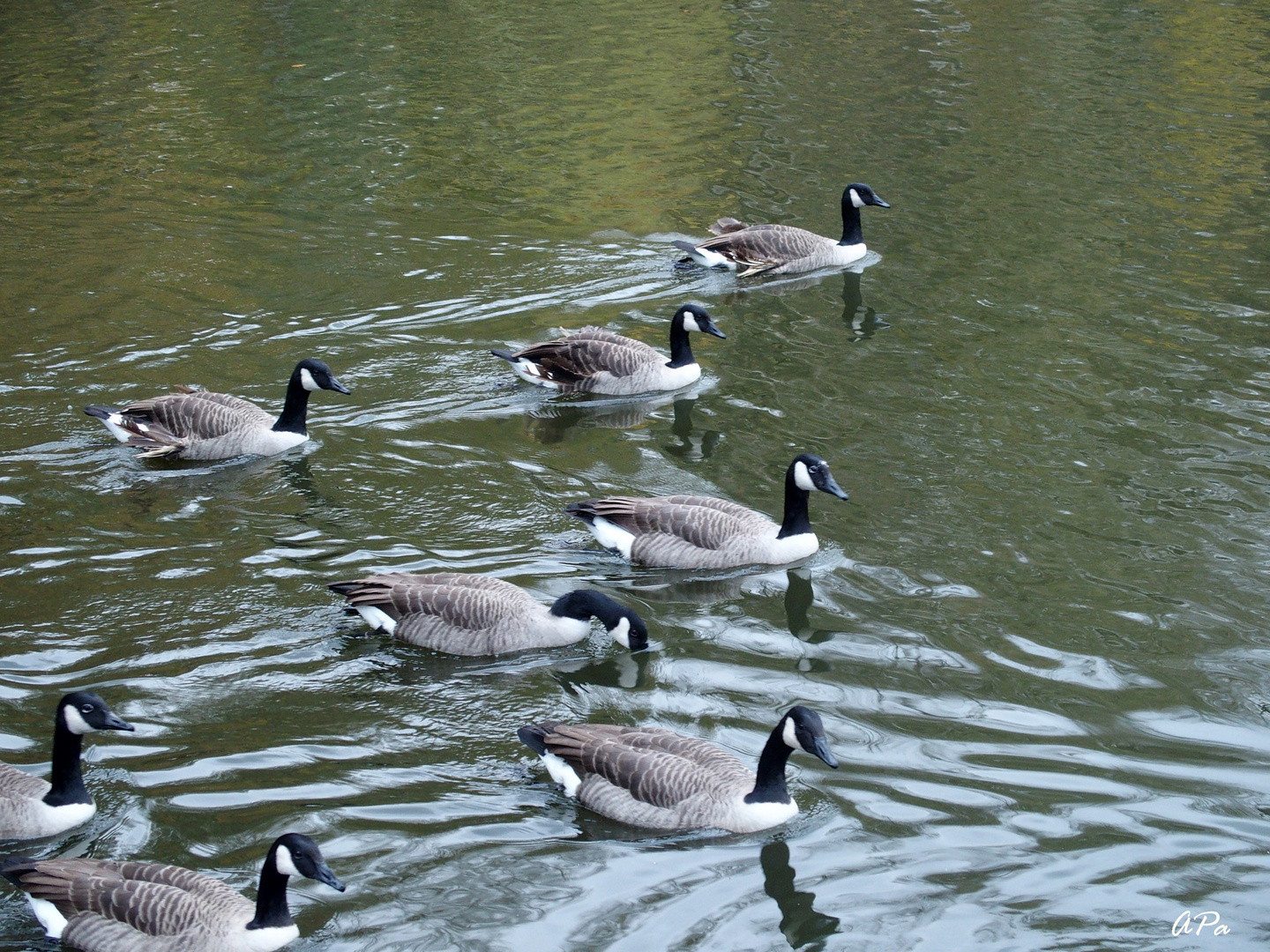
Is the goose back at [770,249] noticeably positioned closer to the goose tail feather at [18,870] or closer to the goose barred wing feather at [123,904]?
the goose barred wing feather at [123,904]

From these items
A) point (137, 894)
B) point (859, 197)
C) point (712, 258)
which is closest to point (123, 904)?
point (137, 894)

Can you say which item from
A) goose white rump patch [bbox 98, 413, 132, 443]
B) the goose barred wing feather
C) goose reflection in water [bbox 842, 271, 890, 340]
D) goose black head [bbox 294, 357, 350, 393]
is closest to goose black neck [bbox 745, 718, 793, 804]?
the goose barred wing feather

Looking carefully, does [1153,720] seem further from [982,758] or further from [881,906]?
[881,906]

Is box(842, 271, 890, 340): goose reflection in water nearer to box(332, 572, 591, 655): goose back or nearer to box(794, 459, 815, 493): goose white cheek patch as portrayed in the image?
box(794, 459, 815, 493): goose white cheek patch

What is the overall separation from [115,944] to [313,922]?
91 cm

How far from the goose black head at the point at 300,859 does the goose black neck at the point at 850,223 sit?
1178cm

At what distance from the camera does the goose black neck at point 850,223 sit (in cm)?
1612

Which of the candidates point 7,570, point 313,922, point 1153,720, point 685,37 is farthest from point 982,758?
point 685,37

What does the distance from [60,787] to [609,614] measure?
3.42m

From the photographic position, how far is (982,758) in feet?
25.1

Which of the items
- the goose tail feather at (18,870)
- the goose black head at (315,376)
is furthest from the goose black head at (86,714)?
the goose black head at (315,376)

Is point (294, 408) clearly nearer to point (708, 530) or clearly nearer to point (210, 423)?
point (210, 423)

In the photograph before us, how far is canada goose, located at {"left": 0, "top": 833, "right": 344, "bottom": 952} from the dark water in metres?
0.41

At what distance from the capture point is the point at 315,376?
11664 millimetres
